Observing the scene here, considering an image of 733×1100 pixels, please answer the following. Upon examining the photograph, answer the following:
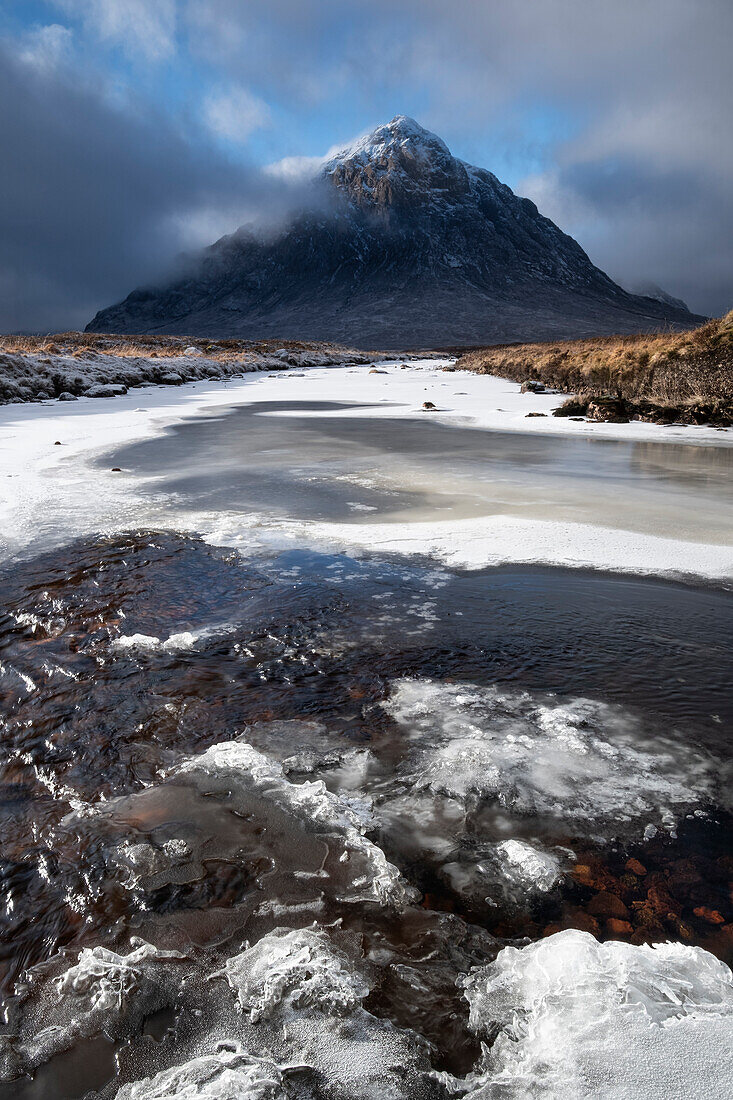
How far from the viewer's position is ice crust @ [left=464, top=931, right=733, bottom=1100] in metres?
1.36

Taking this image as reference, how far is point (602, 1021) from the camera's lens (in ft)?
4.88

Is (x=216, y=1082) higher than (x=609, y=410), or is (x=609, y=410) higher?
(x=609, y=410)

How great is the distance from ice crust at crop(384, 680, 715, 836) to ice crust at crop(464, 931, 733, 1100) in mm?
435

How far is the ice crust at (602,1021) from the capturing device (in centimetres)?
136

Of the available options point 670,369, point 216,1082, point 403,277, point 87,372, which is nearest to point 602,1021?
point 216,1082

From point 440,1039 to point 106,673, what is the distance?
2283mm

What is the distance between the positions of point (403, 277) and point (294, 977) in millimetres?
163979

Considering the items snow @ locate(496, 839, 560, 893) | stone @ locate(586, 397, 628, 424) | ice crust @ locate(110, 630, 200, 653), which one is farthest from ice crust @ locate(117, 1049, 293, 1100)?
stone @ locate(586, 397, 628, 424)

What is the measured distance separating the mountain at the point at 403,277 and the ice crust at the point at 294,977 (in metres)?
114

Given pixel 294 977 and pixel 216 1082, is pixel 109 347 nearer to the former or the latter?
pixel 294 977

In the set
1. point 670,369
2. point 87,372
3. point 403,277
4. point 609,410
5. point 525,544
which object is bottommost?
point 525,544

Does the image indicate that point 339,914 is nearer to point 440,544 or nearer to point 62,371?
point 440,544

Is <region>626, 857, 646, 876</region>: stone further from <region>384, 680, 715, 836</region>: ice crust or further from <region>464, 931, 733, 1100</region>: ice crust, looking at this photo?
<region>464, 931, 733, 1100</region>: ice crust

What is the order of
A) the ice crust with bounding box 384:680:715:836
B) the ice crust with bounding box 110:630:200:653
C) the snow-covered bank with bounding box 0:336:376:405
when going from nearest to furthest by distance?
the ice crust with bounding box 384:680:715:836, the ice crust with bounding box 110:630:200:653, the snow-covered bank with bounding box 0:336:376:405
